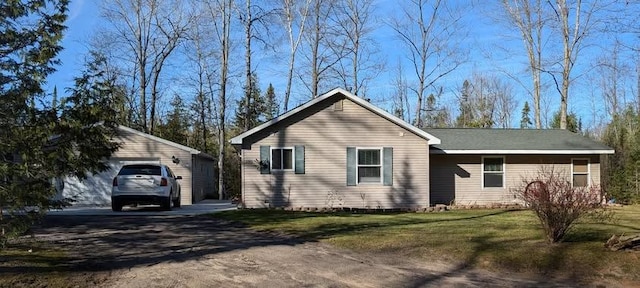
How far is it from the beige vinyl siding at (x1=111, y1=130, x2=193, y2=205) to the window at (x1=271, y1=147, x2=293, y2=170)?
5.09m

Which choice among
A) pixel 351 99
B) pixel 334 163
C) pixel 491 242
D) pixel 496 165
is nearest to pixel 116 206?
pixel 334 163

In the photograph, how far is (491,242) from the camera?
10.1 meters

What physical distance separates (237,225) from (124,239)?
11.3ft

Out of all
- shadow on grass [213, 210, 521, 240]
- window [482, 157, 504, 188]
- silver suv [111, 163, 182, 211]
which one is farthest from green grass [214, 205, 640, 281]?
window [482, 157, 504, 188]

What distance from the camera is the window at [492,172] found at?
72.1ft

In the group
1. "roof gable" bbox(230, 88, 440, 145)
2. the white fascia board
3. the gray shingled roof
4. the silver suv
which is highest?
"roof gable" bbox(230, 88, 440, 145)

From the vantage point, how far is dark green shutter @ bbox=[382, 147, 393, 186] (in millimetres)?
20047

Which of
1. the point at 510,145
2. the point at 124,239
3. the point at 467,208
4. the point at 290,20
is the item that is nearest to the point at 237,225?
the point at 124,239

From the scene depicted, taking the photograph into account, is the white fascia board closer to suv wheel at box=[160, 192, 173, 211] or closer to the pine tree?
suv wheel at box=[160, 192, 173, 211]

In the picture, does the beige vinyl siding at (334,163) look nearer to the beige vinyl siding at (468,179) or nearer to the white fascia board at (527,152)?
the white fascia board at (527,152)

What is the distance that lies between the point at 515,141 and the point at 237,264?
1709cm

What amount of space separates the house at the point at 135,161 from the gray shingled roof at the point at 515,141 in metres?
10.1

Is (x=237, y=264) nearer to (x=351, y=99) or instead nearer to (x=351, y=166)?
(x=351, y=166)

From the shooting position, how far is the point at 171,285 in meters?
6.72
